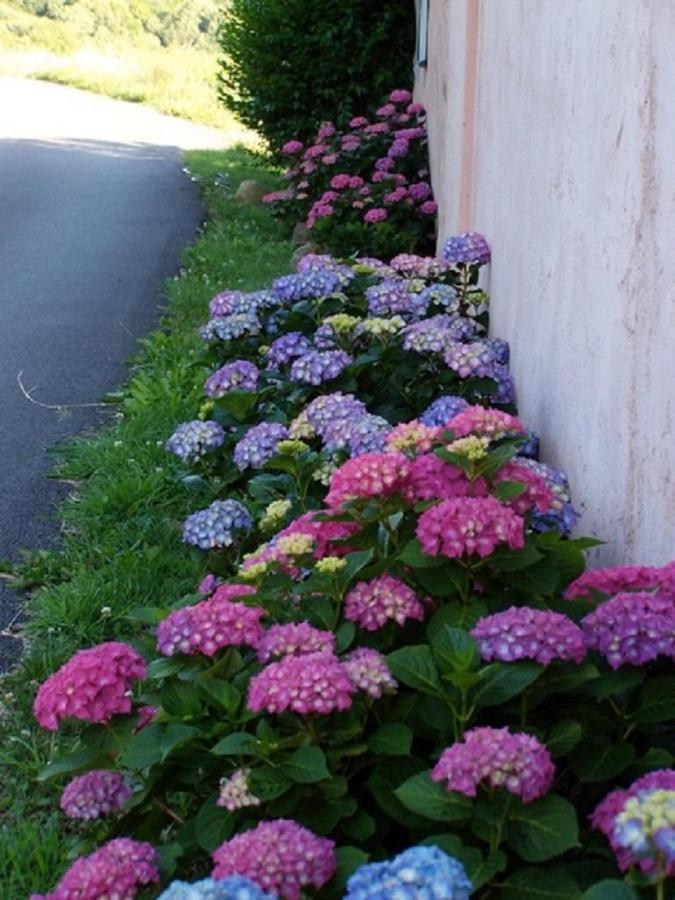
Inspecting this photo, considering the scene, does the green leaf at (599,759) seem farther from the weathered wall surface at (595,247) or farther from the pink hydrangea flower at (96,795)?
the pink hydrangea flower at (96,795)

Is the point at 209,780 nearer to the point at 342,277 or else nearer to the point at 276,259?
the point at 342,277

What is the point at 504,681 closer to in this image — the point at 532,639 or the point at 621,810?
the point at 532,639

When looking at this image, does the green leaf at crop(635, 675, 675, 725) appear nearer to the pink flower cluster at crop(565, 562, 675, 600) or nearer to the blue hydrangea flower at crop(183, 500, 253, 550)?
the pink flower cluster at crop(565, 562, 675, 600)

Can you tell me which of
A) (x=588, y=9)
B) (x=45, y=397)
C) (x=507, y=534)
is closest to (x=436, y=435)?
(x=507, y=534)

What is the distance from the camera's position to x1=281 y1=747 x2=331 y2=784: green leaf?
1807mm

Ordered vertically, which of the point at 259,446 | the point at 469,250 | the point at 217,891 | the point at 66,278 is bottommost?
the point at 66,278

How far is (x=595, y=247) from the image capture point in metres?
2.91

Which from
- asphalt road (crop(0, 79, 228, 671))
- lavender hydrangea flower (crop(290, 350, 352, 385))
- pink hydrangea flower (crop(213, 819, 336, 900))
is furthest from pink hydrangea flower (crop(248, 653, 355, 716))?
lavender hydrangea flower (crop(290, 350, 352, 385))

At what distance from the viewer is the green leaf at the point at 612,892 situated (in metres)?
1.34

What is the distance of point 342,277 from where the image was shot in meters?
4.80

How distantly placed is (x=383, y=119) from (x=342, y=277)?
4.78 metres

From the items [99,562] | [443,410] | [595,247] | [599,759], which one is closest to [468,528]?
[599,759]

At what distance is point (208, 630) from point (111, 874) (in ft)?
1.56

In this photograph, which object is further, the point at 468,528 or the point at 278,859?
the point at 468,528
